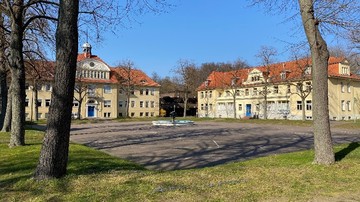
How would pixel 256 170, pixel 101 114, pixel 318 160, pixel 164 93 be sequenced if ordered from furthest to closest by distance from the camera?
1. pixel 164 93
2. pixel 101 114
3. pixel 318 160
4. pixel 256 170

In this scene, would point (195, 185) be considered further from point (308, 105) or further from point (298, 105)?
point (298, 105)

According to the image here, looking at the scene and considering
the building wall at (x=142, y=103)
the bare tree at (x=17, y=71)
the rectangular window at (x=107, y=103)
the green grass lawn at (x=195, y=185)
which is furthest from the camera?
the building wall at (x=142, y=103)

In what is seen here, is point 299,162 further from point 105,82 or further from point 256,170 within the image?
point 105,82

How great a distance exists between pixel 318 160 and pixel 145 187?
4540 mm

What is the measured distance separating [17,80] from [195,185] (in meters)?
9.79

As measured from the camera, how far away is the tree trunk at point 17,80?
12.6 metres

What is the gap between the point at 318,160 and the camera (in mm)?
8133

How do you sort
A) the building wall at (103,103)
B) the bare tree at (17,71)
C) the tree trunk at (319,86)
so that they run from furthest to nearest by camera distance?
the building wall at (103,103) < the bare tree at (17,71) < the tree trunk at (319,86)

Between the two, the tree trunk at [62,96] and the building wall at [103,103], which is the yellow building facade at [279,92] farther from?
the tree trunk at [62,96]

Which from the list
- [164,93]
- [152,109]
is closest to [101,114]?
[152,109]

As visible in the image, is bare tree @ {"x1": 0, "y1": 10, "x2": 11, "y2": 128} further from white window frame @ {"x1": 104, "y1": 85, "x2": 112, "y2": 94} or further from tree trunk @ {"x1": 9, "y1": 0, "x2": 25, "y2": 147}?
white window frame @ {"x1": 104, "y1": 85, "x2": 112, "y2": 94}

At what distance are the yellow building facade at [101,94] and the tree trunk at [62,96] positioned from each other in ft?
162

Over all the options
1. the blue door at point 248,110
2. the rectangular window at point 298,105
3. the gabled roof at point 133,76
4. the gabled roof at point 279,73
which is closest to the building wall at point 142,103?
the gabled roof at point 133,76

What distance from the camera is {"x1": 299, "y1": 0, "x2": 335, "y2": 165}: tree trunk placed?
8.13 metres
